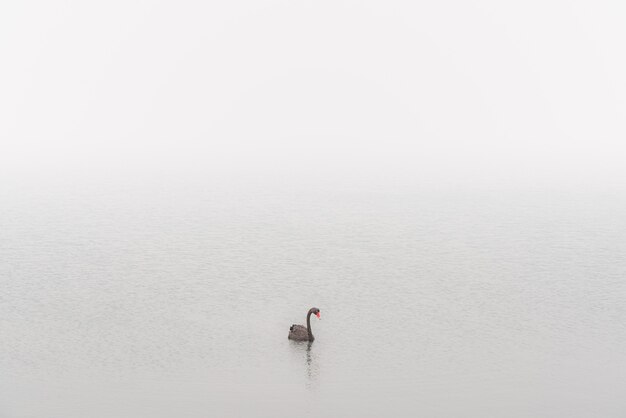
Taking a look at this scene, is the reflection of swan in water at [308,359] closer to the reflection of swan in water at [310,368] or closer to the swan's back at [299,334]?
the reflection of swan in water at [310,368]

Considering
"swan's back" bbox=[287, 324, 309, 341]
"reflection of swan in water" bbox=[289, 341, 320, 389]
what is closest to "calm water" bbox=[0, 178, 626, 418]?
"reflection of swan in water" bbox=[289, 341, 320, 389]

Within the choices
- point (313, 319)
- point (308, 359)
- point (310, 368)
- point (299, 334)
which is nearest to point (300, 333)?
point (299, 334)

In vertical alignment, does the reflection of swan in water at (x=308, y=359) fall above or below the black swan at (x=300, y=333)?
below

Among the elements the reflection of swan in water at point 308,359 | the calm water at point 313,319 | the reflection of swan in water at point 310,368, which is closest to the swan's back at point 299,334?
the reflection of swan in water at point 308,359

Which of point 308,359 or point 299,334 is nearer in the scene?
point 308,359

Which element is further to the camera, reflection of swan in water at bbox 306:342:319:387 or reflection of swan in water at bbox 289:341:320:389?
reflection of swan in water at bbox 306:342:319:387

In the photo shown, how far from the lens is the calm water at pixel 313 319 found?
34531mm

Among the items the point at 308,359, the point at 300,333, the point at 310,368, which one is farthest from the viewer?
the point at 300,333

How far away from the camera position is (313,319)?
47500mm

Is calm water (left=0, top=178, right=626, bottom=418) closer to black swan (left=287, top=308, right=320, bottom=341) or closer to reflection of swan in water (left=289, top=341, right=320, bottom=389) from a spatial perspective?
reflection of swan in water (left=289, top=341, right=320, bottom=389)

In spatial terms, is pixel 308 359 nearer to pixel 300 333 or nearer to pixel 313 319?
pixel 300 333

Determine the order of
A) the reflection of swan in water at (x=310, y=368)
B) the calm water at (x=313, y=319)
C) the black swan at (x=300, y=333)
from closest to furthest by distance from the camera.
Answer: the calm water at (x=313, y=319)
the reflection of swan in water at (x=310, y=368)
the black swan at (x=300, y=333)

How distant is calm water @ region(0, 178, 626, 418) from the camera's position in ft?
113

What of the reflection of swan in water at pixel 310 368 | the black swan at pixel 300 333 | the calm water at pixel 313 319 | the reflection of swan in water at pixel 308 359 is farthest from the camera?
the black swan at pixel 300 333
